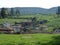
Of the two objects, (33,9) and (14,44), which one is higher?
(14,44)

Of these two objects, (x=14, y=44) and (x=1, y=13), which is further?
(x=1, y=13)

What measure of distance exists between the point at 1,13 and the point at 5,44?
143 ft

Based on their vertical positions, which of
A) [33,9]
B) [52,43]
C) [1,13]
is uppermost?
[52,43]

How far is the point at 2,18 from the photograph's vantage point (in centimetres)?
5197

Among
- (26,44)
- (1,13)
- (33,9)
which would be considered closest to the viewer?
(26,44)

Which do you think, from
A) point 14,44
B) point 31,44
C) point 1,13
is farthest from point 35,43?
point 1,13

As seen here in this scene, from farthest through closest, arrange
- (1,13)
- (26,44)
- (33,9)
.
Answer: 1. (33,9)
2. (1,13)
3. (26,44)

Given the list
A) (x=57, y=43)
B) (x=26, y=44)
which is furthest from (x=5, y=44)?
(x=57, y=43)

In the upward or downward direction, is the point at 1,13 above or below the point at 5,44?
below

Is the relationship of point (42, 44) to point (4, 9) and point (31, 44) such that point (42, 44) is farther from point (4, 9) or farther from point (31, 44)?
point (4, 9)

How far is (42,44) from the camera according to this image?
7.35 metres

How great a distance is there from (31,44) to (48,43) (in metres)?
0.76

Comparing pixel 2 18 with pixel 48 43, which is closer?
pixel 48 43

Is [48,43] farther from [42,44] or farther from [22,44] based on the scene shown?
[22,44]
